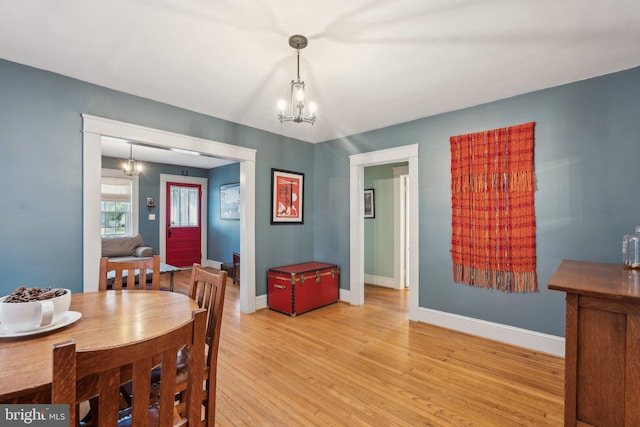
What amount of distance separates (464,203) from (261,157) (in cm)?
263

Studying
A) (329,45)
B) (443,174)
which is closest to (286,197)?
(443,174)

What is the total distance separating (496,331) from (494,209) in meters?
1.26

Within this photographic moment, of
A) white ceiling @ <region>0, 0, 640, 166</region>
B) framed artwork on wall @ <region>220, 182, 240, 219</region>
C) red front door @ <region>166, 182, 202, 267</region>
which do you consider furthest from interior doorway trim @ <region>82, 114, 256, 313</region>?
red front door @ <region>166, 182, 202, 267</region>

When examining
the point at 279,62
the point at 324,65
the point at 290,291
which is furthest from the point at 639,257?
the point at 290,291

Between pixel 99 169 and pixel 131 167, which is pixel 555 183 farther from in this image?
pixel 131 167

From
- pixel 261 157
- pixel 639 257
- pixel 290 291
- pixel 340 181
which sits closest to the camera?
pixel 639 257

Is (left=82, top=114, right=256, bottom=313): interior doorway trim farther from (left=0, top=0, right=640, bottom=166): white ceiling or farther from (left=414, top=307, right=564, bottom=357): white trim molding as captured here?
(left=414, top=307, right=564, bottom=357): white trim molding

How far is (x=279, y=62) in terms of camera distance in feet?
7.84

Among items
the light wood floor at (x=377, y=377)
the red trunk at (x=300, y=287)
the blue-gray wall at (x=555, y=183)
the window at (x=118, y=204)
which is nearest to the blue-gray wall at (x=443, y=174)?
the blue-gray wall at (x=555, y=183)

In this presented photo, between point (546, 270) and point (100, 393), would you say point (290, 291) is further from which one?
point (100, 393)

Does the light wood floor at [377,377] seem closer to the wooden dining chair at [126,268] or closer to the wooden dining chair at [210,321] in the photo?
the wooden dining chair at [210,321]

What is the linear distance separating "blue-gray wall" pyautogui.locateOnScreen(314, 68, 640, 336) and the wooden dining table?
2824mm

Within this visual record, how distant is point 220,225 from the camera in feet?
23.4

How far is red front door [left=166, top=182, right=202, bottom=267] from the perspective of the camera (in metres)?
6.90
